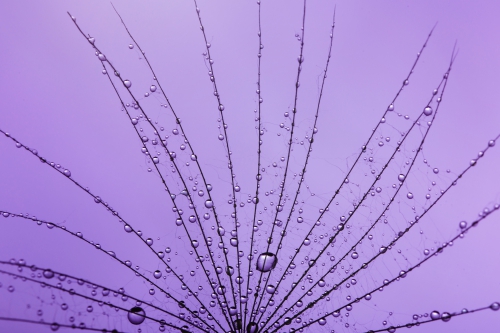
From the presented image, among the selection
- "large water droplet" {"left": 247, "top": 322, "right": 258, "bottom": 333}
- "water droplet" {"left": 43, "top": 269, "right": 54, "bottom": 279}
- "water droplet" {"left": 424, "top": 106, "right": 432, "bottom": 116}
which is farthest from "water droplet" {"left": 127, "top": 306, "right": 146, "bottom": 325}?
"water droplet" {"left": 424, "top": 106, "right": 432, "bottom": 116}

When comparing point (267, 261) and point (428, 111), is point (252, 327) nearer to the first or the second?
point (267, 261)

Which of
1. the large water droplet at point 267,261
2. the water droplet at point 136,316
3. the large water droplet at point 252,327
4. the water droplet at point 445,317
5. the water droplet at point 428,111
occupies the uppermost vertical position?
the water droplet at point 428,111

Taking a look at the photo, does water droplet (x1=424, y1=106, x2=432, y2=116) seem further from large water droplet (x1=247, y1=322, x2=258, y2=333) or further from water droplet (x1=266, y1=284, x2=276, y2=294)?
large water droplet (x1=247, y1=322, x2=258, y2=333)

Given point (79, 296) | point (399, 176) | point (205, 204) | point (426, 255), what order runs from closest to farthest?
point (79, 296) < point (426, 255) < point (399, 176) < point (205, 204)

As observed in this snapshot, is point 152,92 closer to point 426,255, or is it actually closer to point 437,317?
point 426,255

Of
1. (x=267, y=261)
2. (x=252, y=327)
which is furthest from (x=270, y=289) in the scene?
(x=252, y=327)

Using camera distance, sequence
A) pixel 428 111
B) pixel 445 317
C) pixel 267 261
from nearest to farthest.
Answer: pixel 445 317 < pixel 428 111 < pixel 267 261

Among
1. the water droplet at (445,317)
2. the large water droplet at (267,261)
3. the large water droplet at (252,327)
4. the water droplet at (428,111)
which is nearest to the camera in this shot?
the water droplet at (445,317)

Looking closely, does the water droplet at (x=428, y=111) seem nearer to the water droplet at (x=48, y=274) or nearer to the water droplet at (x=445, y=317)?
the water droplet at (x=445, y=317)

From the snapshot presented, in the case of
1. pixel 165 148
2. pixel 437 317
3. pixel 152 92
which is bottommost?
pixel 437 317

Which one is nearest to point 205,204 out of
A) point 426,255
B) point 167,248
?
point 167,248

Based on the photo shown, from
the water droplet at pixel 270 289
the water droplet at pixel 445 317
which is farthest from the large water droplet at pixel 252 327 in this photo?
the water droplet at pixel 445 317
